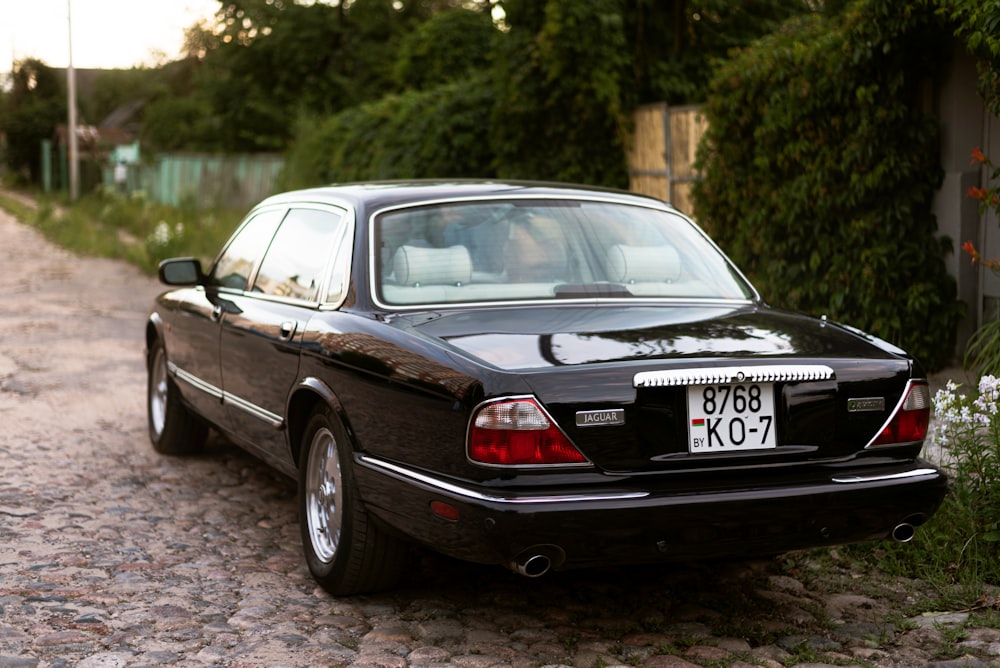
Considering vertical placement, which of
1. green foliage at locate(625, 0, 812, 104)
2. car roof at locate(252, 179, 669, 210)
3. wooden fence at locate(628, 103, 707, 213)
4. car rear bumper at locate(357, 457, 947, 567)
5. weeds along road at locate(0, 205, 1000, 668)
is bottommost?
weeds along road at locate(0, 205, 1000, 668)

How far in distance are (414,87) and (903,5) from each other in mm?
19037

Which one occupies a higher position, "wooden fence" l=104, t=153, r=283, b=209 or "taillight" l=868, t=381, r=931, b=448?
"wooden fence" l=104, t=153, r=283, b=209

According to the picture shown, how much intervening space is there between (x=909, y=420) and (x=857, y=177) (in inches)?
190

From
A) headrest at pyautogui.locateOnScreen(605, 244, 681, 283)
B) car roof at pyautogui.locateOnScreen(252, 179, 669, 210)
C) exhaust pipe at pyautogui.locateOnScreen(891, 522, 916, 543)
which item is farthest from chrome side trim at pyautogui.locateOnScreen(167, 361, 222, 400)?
exhaust pipe at pyautogui.locateOnScreen(891, 522, 916, 543)

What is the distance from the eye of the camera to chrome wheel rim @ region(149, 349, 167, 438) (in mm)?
7516

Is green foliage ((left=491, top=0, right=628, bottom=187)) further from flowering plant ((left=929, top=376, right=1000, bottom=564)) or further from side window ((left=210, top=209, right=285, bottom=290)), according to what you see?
flowering plant ((left=929, top=376, right=1000, bottom=564))

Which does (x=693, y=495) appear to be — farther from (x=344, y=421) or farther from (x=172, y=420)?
(x=172, y=420)

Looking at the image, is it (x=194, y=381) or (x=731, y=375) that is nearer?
(x=731, y=375)

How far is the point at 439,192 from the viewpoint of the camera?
533cm

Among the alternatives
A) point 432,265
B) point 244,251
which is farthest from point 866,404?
point 244,251

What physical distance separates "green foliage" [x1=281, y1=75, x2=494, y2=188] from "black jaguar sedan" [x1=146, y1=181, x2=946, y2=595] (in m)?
12.3

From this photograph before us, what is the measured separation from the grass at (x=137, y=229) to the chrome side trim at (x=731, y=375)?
16820 mm

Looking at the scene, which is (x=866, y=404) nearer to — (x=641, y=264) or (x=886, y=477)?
(x=886, y=477)

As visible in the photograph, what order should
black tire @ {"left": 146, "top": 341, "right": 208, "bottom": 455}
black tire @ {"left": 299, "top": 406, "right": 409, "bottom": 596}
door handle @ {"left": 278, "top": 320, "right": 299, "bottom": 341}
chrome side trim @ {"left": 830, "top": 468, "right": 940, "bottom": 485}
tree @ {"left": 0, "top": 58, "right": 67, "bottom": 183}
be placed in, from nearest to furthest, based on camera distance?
1. chrome side trim @ {"left": 830, "top": 468, "right": 940, "bottom": 485}
2. black tire @ {"left": 299, "top": 406, "right": 409, "bottom": 596}
3. door handle @ {"left": 278, "top": 320, "right": 299, "bottom": 341}
4. black tire @ {"left": 146, "top": 341, "right": 208, "bottom": 455}
5. tree @ {"left": 0, "top": 58, "right": 67, "bottom": 183}
